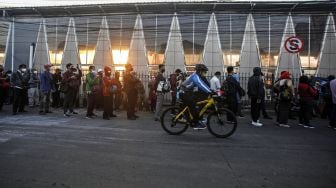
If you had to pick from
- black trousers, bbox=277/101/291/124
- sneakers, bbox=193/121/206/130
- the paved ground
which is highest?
black trousers, bbox=277/101/291/124

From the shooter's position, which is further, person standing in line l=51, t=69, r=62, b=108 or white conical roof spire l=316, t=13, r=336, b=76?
white conical roof spire l=316, t=13, r=336, b=76

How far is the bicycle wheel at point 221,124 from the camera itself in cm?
831

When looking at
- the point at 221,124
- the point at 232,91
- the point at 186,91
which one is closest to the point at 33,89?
the point at 232,91

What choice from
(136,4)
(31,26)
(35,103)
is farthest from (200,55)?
(31,26)

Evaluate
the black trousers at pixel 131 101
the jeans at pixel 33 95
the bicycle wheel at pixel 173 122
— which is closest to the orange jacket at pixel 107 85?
the black trousers at pixel 131 101

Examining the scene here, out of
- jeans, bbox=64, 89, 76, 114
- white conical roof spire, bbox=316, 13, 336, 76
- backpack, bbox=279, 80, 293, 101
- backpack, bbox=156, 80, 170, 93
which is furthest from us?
white conical roof spire, bbox=316, 13, 336, 76

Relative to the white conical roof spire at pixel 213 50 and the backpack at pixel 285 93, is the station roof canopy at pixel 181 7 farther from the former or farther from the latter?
the backpack at pixel 285 93

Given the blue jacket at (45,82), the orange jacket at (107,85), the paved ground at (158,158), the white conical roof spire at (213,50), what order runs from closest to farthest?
the paved ground at (158,158) → the orange jacket at (107,85) → the blue jacket at (45,82) → the white conical roof spire at (213,50)

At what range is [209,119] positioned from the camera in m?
8.37

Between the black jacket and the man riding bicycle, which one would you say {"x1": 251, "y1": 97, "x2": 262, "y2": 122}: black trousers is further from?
the black jacket

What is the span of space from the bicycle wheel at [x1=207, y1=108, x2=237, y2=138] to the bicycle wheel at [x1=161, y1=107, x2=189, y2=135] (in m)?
0.65

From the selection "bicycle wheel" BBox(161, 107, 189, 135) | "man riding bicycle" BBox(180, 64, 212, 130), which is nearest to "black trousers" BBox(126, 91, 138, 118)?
"bicycle wheel" BBox(161, 107, 189, 135)

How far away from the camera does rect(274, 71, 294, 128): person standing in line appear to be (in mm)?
10781

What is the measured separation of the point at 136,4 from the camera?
22.2m
